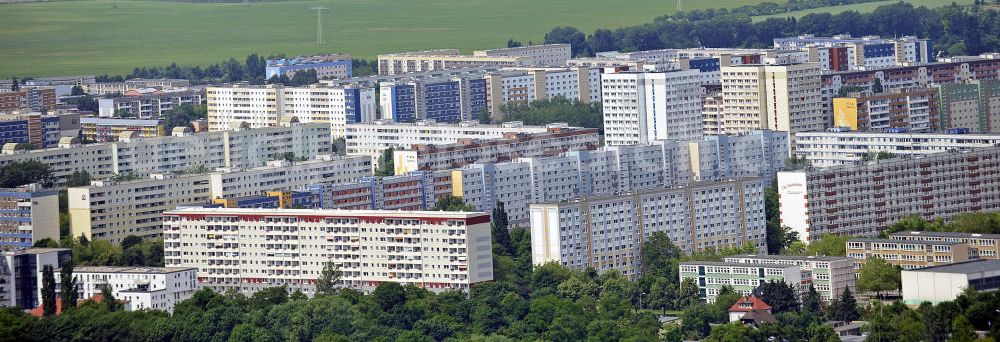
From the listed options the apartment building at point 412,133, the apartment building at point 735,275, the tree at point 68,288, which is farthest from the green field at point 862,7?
the tree at point 68,288

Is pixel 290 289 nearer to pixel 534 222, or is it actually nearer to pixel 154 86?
pixel 534 222

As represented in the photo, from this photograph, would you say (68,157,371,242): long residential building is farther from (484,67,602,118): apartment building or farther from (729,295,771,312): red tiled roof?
(484,67,602,118): apartment building

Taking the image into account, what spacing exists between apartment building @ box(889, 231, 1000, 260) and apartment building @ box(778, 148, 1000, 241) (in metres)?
2.85

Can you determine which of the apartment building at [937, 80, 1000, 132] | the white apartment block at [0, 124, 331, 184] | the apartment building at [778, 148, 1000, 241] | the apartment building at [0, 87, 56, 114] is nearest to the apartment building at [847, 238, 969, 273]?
the apartment building at [778, 148, 1000, 241]

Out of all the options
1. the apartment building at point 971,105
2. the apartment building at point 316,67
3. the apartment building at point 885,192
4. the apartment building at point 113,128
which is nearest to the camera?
the apartment building at point 885,192

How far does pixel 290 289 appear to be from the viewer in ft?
117

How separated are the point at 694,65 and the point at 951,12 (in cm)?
1655

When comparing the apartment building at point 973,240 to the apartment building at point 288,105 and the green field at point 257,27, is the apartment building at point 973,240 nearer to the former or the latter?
the apartment building at point 288,105

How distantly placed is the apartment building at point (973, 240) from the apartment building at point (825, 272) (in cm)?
180

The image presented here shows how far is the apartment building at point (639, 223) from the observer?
3612cm

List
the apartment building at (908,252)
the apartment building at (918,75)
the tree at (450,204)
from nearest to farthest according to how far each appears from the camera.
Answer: the apartment building at (908,252)
the tree at (450,204)
the apartment building at (918,75)

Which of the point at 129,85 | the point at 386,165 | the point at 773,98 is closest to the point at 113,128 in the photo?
the point at 386,165

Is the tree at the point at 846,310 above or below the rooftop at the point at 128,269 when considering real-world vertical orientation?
below

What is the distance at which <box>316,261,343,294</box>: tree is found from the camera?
34.7m
